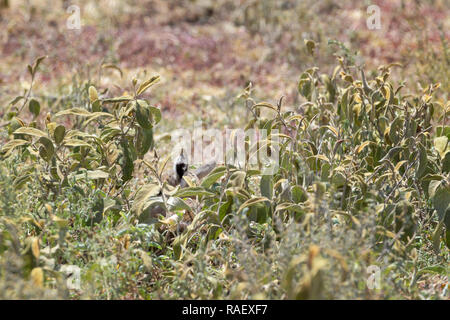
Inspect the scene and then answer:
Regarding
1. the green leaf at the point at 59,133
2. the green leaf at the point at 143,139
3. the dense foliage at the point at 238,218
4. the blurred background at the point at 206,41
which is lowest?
the dense foliage at the point at 238,218

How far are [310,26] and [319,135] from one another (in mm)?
5100

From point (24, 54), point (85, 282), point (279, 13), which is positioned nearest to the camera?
point (85, 282)

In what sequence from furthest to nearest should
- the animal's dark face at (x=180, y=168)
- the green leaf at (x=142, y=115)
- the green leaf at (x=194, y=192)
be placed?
the animal's dark face at (x=180, y=168) < the green leaf at (x=142, y=115) < the green leaf at (x=194, y=192)

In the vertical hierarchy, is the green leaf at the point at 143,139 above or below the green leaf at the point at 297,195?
above

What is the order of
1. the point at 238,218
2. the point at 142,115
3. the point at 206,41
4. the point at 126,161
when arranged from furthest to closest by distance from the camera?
the point at 206,41 < the point at 126,161 < the point at 142,115 < the point at 238,218

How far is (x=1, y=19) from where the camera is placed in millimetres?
8867

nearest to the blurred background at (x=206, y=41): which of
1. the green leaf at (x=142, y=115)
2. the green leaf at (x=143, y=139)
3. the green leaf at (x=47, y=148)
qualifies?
the green leaf at (x=143, y=139)

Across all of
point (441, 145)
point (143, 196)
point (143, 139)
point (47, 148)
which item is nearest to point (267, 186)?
point (143, 196)

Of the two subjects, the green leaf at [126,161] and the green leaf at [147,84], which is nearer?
the green leaf at [147,84]

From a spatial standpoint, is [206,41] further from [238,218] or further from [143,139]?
[238,218]

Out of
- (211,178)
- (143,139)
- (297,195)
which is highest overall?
(143,139)

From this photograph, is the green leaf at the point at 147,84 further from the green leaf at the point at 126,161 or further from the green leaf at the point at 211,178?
the green leaf at the point at 211,178

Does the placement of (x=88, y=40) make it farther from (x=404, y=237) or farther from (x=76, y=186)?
(x=404, y=237)
